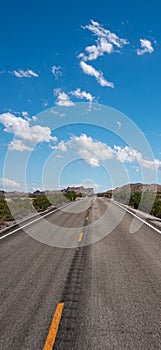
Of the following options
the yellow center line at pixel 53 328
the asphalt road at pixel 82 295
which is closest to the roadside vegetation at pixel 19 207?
the asphalt road at pixel 82 295

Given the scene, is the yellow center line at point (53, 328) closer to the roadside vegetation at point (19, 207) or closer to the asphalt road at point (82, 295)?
the asphalt road at point (82, 295)

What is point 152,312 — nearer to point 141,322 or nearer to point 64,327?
point 141,322

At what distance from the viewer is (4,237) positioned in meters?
11.3

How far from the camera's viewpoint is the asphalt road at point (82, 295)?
3771mm

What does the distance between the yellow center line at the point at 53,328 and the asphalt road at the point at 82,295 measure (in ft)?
0.17

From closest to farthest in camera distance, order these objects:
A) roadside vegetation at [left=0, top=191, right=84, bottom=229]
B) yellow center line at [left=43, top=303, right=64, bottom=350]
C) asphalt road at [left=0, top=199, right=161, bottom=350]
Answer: yellow center line at [left=43, top=303, right=64, bottom=350], asphalt road at [left=0, top=199, right=161, bottom=350], roadside vegetation at [left=0, top=191, right=84, bottom=229]

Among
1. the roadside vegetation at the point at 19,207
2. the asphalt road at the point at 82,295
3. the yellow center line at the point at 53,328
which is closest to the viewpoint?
the yellow center line at the point at 53,328

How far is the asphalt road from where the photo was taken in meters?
3.77

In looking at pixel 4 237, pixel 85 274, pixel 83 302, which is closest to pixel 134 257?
pixel 85 274

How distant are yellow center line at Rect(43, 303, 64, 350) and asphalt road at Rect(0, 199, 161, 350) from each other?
5 cm

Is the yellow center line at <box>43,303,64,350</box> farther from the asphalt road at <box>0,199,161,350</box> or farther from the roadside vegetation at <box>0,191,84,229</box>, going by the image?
the roadside vegetation at <box>0,191,84,229</box>

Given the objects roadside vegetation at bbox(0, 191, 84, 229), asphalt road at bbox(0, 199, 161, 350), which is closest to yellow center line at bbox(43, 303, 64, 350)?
asphalt road at bbox(0, 199, 161, 350)

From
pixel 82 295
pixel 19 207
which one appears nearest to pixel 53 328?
pixel 82 295

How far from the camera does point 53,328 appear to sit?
4.01m
